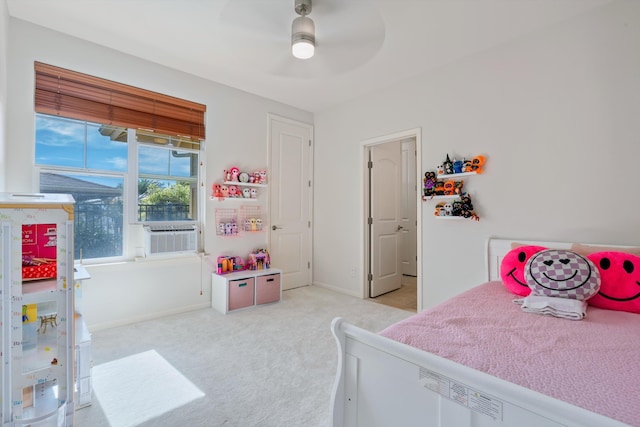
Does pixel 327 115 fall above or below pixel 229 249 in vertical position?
above

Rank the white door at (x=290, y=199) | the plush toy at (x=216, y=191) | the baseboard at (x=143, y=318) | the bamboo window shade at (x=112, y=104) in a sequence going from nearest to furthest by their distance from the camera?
1. the bamboo window shade at (x=112, y=104)
2. the baseboard at (x=143, y=318)
3. the plush toy at (x=216, y=191)
4. the white door at (x=290, y=199)

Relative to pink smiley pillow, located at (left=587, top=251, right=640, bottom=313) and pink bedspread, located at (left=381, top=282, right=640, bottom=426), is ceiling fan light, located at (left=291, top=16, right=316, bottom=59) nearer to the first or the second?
pink bedspread, located at (left=381, top=282, right=640, bottom=426)

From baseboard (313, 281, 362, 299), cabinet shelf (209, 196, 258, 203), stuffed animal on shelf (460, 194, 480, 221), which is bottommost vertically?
baseboard (313, 281, 362, 299)

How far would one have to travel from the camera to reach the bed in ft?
2.64

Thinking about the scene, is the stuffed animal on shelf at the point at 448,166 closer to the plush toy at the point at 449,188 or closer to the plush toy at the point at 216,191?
the plush toy at the point at 449,188

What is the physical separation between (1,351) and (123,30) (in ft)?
8.50

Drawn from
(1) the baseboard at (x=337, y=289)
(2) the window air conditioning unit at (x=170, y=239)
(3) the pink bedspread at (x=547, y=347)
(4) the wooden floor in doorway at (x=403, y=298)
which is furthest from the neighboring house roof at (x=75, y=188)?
(4) the wooden floor in doorway at (x=403, y=298)

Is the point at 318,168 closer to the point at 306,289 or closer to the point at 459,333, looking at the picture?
the point at 306,289

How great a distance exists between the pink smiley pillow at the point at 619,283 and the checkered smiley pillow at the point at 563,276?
87 millimetres

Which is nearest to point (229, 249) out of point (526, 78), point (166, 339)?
point (166, 339)

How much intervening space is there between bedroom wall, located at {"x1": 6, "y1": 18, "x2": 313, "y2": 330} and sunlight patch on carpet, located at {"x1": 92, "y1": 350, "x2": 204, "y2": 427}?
87 cm

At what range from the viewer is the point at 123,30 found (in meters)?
2.54

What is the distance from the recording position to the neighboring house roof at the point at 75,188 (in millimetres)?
2576

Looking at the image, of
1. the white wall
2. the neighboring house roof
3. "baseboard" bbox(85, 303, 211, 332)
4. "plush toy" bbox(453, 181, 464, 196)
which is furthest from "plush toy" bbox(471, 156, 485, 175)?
the white wall
